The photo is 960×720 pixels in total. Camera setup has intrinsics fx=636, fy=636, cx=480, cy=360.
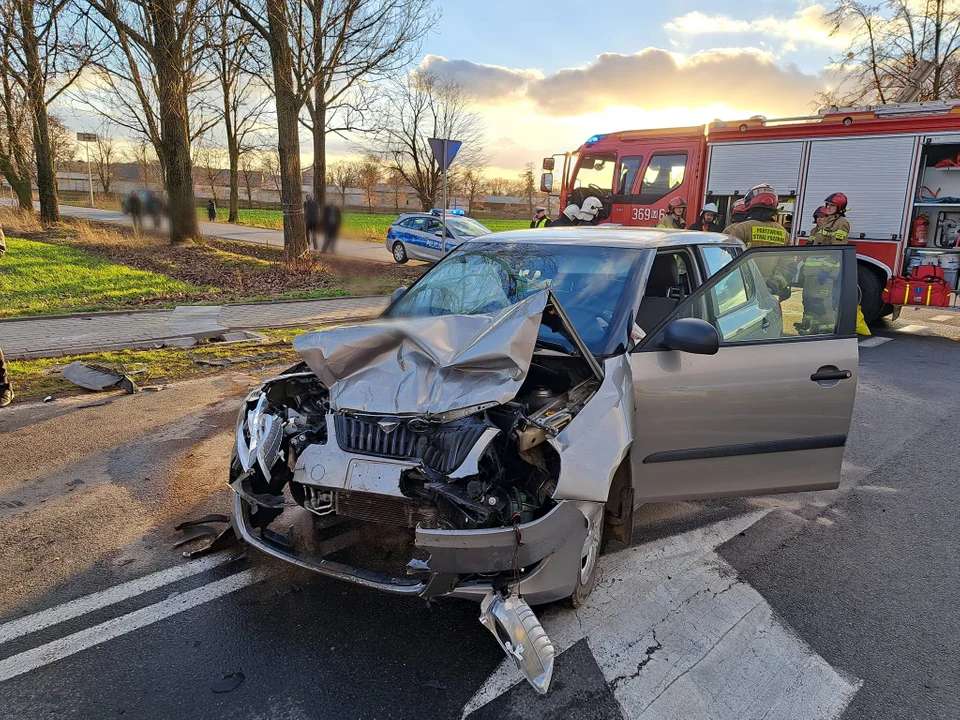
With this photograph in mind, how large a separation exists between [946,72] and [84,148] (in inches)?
1284

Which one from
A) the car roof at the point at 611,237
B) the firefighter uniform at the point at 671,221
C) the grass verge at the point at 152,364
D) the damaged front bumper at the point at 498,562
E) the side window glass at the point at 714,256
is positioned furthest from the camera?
the firefighter uniform at the point at 671,221

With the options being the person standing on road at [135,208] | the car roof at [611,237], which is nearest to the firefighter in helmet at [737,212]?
the car roof at [611,237]

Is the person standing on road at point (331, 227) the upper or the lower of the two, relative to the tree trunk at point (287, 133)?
lower

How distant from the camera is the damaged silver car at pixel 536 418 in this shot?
2.47 m

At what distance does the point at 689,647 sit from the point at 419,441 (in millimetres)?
1429

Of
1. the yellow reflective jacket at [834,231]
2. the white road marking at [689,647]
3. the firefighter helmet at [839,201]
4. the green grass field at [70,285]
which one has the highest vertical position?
the firefighter helmet at [839,201]

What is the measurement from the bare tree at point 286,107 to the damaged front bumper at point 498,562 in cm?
1174

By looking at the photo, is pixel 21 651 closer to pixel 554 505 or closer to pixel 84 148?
pixel 554 505

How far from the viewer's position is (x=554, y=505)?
2.48 m

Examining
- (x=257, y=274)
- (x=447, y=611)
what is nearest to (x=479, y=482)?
(x=447, y=611)

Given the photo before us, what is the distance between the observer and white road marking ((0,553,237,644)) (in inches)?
105

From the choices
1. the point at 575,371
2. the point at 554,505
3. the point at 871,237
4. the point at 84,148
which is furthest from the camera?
the point at 84,148

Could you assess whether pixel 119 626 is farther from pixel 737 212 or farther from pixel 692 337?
pixel 737 212

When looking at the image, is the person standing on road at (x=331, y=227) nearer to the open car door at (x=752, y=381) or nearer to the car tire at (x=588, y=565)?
the open car door at (x=752, y=381)
